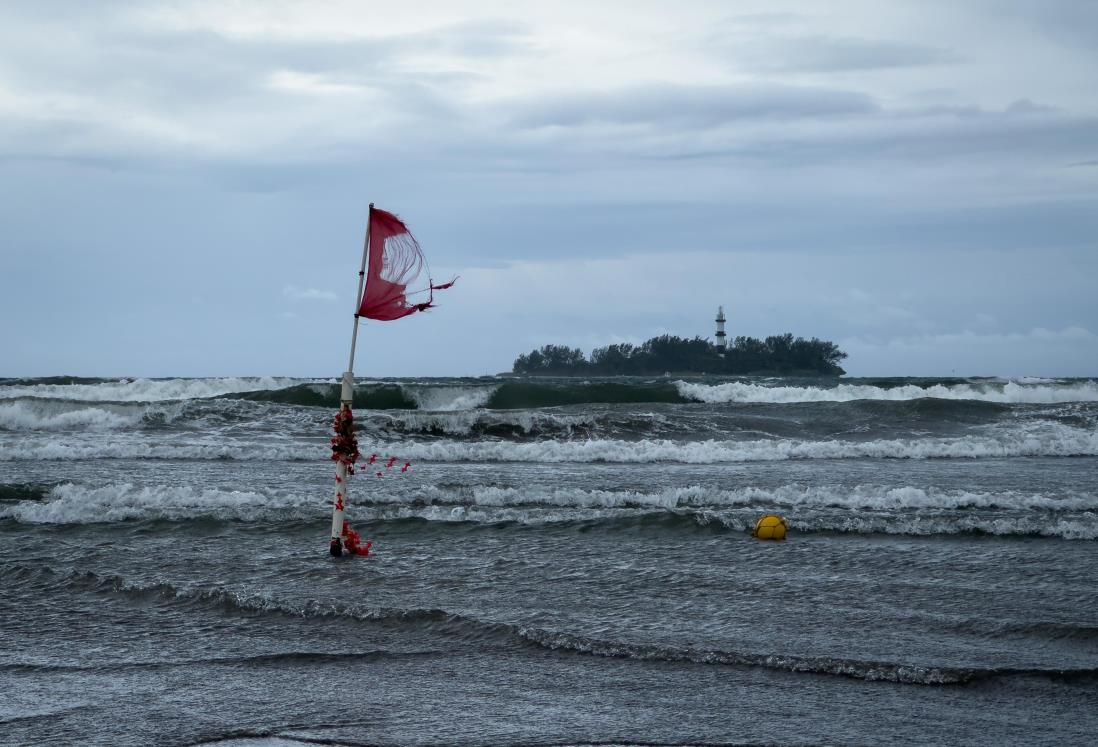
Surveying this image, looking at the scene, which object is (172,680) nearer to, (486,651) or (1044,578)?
(486,651)

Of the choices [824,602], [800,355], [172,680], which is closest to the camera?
[172,680]

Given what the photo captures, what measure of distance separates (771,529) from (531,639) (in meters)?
4.68

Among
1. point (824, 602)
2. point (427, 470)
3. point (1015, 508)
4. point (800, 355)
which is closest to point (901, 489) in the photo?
point (1015, 508)

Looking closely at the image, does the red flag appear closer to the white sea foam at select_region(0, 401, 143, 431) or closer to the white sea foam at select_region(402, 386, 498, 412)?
the white sea foam at select_region(0, 401, 143, 431)

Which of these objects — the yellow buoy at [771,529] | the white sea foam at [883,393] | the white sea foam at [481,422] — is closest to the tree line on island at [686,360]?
the white sea foam at [883,393]

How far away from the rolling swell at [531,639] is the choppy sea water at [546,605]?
0.02 metres

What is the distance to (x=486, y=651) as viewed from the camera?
6602mm

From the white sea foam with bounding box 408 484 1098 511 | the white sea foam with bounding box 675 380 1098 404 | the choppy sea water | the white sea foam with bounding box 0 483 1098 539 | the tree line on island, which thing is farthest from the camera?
the tree line on island

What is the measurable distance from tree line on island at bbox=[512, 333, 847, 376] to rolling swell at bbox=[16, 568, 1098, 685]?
73.0 m

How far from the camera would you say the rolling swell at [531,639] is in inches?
234

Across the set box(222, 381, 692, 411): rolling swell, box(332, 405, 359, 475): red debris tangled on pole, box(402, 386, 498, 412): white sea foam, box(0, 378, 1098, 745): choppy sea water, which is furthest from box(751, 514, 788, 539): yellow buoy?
box(402, 386, 498, 412): white sea foam

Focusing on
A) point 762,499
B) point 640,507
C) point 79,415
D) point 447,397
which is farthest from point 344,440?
point 447,397

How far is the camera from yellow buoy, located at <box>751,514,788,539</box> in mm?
10719

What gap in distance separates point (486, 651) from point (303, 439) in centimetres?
1684
